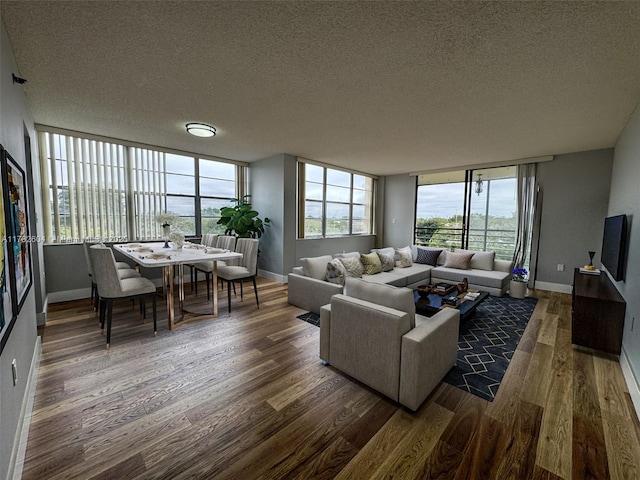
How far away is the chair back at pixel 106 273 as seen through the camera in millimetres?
2701

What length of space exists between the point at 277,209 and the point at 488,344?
405 cm

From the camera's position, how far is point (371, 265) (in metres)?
4.60

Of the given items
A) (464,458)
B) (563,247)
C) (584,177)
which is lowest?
(464,458)

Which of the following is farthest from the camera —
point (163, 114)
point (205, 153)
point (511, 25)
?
point (205, 153)

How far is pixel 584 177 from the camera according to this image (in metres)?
4.72

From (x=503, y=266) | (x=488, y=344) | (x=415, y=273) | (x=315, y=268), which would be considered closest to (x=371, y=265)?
(x=415, y=273)

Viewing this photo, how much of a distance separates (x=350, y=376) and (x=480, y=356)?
135 cm

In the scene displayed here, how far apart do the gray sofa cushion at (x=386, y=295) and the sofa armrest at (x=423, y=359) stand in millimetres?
161

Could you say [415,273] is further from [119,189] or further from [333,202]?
[119,189]

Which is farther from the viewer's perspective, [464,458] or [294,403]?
[294,403]

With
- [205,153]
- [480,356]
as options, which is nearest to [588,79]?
[480,356]

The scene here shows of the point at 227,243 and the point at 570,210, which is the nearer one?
the point at 227,243

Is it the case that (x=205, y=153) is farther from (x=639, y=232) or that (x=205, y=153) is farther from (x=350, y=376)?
(x=639, y=232)

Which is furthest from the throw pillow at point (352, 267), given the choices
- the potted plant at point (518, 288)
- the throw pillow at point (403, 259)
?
the potted plant at point (518, 288)
